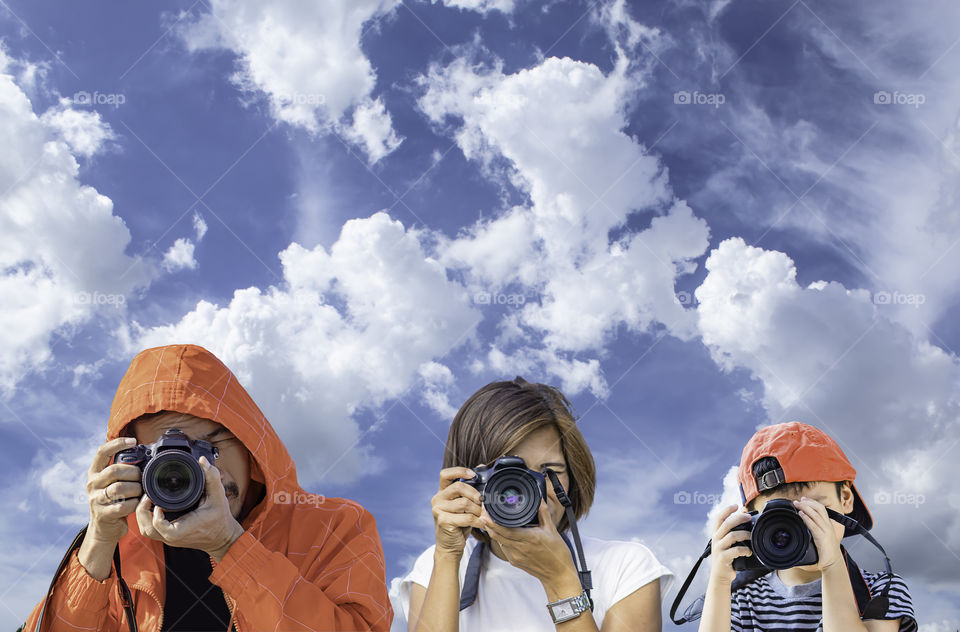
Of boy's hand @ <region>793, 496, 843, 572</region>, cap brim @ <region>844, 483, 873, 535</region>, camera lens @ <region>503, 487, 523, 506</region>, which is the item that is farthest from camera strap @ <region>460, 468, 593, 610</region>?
cap brim @ <region>844, 483, 873, 535</region>

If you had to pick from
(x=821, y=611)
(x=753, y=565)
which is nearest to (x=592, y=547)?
(x=753, y=565)

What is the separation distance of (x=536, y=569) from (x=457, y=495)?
1.66 feet

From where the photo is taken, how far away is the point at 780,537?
12.9 ft

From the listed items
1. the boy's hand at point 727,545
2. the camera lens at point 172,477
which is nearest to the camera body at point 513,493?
the boy's hand at point 727,545

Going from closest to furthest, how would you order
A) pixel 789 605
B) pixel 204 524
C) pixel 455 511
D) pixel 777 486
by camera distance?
pixel 204 524
pixel 455 511
pixel 789 605
pixel 777 486

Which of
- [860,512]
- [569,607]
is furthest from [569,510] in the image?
[860,512]

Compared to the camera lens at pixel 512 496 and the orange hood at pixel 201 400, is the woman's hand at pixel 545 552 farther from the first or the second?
the orange hood at pixel 201 400

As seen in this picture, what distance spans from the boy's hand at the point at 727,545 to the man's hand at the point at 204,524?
2285 mm

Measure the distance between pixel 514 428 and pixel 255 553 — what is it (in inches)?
52.3

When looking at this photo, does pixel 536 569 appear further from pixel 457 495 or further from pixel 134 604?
pixel 134 604

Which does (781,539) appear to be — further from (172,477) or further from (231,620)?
(172,477)

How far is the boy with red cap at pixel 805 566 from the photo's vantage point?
151 inches

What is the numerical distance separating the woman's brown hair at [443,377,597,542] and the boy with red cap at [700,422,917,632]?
2.43 ft

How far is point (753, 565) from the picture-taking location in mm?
3992
